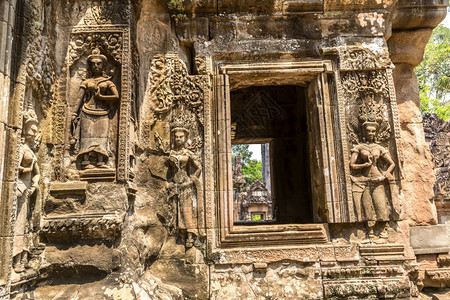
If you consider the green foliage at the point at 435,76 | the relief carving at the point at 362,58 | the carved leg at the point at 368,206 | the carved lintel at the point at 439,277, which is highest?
the green foliage at the point at 435,76

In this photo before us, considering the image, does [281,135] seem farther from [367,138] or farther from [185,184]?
[185,184]

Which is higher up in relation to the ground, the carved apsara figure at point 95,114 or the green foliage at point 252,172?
the green foliage at point 252,172

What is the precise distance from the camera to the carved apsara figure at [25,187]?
3.56 m

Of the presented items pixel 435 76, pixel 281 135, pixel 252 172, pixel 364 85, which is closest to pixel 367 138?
pixel 364 85

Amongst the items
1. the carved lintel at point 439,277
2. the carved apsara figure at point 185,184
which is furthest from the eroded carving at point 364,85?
the carved lintel at point 439,277

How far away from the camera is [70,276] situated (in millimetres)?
4023

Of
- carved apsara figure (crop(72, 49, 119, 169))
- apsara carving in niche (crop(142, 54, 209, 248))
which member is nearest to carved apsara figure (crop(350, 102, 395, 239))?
apsara carving in niche (crop(142, 54, 209, 248))

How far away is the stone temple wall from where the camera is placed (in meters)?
3.98

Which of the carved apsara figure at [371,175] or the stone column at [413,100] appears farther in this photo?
the stone column at [413,100]

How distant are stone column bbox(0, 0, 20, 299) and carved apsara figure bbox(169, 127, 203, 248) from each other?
2013 millimetres

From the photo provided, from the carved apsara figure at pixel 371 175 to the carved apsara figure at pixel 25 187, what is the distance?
4088mm

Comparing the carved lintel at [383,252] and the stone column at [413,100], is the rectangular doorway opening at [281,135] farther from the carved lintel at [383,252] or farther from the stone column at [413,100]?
the carved lintel at [383,252]

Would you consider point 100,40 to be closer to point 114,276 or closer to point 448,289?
point 114,276

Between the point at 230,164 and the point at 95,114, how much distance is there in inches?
76.0
